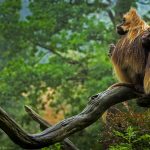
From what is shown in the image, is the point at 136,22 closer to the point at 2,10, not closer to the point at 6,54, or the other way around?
the point at 2,10

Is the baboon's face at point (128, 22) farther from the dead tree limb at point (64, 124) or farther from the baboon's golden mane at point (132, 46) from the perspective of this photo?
the dead tree limb at point (64, 124)

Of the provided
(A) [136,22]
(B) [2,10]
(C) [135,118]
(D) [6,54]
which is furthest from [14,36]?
(A) [136,22]

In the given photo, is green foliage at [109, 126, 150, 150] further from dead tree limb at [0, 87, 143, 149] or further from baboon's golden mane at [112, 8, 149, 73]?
dead tree limb at [0, 87, 143, 149]

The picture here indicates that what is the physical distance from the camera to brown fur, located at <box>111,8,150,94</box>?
5.38m

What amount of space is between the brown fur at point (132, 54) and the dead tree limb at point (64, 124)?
0.36m

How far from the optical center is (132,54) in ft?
17.9

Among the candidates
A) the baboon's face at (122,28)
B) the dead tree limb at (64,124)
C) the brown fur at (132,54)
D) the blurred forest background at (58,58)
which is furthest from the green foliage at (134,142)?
the blurred forest background at (58,58)

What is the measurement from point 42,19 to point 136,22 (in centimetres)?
1372

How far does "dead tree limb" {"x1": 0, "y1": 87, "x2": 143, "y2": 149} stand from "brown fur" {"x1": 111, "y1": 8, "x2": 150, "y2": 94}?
0.36 meters

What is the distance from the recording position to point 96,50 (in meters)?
18.6

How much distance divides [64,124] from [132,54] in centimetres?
131

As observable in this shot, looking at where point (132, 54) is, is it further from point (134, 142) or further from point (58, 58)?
point (58, 58)

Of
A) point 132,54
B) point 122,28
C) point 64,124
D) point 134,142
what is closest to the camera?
point 64,124

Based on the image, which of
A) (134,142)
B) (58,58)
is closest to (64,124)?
(134,142)
